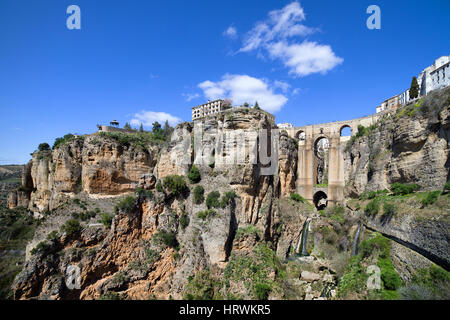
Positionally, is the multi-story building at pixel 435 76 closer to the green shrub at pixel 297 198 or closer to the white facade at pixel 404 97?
the white facade at pixel 404 97

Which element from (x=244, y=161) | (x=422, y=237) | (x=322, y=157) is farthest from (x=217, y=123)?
(x=322, y=157)

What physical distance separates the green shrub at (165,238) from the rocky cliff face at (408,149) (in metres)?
20.5

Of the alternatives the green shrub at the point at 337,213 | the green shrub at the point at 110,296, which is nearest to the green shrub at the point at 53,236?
the green shrub at the point at 110,296

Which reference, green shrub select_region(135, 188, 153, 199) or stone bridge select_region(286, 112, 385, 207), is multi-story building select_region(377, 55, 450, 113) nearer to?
stone bridge select_region(286, 112, 385, 207)

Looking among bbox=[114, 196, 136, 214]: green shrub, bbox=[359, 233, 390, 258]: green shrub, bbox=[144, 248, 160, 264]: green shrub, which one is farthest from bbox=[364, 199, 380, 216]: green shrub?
bbox=[114, 196, 136, 214]: green shrub

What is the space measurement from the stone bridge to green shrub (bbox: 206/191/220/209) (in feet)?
50.7

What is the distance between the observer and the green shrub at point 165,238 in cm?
1948

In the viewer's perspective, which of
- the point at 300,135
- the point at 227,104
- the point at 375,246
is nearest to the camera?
the point at 375,246

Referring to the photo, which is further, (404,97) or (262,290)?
(404,97)

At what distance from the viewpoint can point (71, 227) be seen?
17.2 metres

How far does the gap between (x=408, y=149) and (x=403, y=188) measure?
341 centimetres

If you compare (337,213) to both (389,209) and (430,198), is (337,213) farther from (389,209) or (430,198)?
(430,198)

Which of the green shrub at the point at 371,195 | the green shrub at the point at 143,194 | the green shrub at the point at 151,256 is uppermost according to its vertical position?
the green shrub at the point at 143,194

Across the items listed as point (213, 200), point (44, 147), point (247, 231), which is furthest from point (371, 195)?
point (44, 147)
